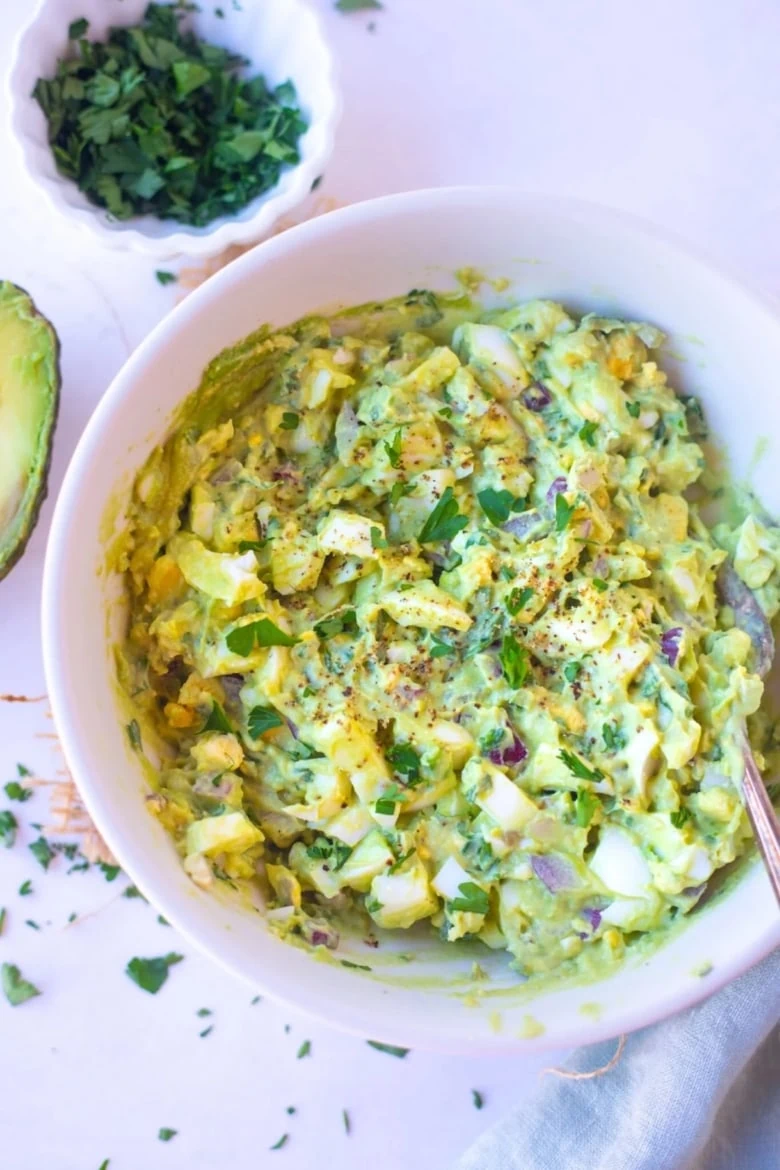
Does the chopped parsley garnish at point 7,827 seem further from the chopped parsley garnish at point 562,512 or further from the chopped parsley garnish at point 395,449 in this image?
the chopped parsley garnish at point 562,512

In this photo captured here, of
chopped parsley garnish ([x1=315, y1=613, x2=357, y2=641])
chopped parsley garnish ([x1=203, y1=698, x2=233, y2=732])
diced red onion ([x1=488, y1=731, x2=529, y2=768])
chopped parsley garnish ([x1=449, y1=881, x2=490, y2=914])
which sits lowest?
chopped parsley garnish ([x1=203, y1=698, x2=233, y2=732])

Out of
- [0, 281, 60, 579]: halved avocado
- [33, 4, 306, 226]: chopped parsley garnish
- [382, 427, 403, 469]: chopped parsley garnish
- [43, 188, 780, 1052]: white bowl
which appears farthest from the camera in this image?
[33, 4, 306, 226]: chopped parsley garnish

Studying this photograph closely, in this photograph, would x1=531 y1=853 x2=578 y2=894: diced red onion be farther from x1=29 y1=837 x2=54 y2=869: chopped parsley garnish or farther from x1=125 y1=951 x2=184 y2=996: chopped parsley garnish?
x1=29 y1=837 x2=54 y2=869: chopped parsley garnish

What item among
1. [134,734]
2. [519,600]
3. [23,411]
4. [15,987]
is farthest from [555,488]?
[15,987]

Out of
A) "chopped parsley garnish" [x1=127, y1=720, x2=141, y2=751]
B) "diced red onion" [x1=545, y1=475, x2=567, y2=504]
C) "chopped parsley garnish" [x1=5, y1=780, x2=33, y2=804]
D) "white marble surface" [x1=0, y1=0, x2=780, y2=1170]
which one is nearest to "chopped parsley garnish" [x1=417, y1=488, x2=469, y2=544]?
"diced red onion" [x1=545, y1=475, x2=567, y2=504]

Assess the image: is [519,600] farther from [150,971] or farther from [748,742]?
[150,971]

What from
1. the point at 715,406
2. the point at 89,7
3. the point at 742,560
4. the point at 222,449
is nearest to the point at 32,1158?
the point at 222,449

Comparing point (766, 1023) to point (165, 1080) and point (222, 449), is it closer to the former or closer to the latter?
point (165, 1080)
